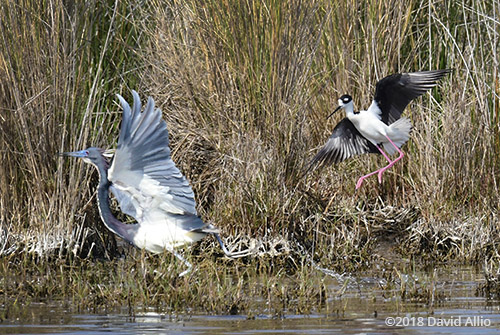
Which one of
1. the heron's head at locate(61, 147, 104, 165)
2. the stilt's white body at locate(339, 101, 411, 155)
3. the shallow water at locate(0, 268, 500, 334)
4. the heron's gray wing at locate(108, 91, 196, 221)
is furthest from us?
the stilt's white body at locate(339, 101, 411, 155)

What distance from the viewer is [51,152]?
22.1 feet

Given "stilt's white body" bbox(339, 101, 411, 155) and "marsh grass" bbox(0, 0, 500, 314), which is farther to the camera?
"stilt's white body" bbox(339, 101, 411, 155)

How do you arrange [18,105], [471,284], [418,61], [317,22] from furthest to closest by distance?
[418,61]
[317,22]
[18,105]
[471,284]

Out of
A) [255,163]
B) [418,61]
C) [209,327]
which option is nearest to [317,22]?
[418,61]

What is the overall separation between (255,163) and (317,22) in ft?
7.10

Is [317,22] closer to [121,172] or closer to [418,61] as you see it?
[418,61]

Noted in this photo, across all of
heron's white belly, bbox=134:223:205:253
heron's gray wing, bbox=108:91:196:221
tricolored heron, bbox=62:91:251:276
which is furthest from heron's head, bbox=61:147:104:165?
heron's white belly, bbox=134:223:205:253

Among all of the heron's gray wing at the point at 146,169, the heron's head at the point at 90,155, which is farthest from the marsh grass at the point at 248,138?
the heron's head at the point at 90,155

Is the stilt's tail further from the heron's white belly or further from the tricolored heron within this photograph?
the heron's white belly

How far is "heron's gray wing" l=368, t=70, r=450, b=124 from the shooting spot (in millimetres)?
7395

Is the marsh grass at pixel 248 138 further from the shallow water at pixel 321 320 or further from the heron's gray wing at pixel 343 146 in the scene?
the shallow water at pixel 321 320

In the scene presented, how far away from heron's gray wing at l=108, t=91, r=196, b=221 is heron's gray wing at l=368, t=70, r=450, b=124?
83.1 inches

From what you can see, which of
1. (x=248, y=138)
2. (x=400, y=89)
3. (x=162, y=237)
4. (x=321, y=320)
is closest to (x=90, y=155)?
(x=162, y=237)

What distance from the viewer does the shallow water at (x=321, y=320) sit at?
4488 millimetres
